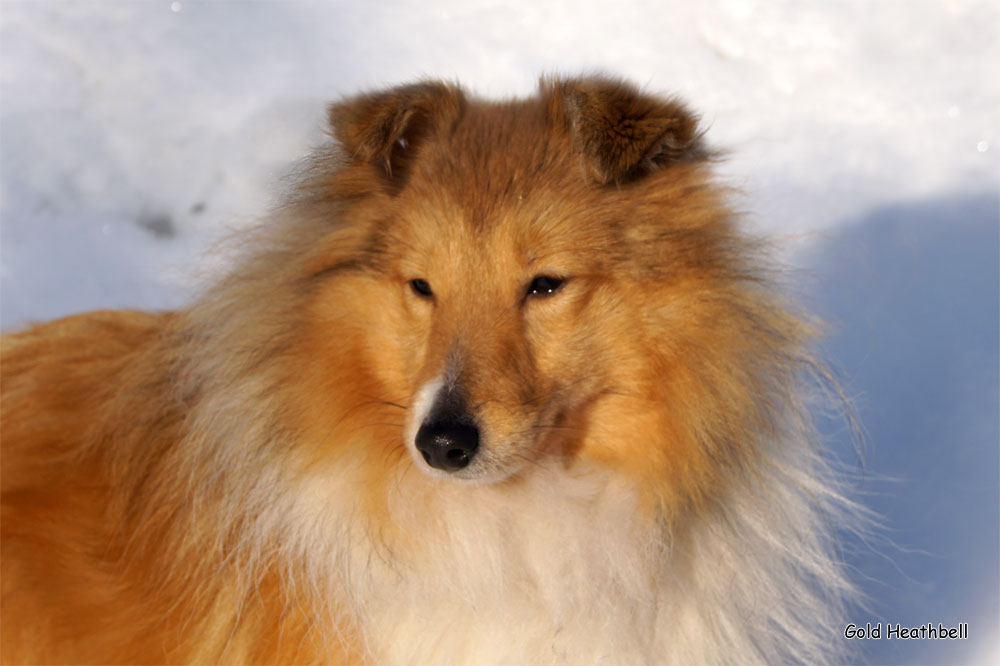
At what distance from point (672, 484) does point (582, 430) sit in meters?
0.25

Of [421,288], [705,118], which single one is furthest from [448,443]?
[705,118]

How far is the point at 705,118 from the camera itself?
16.2ft

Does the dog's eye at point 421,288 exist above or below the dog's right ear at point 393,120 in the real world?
below

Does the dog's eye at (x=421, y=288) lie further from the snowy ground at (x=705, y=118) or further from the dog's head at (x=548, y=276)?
the snowy ground at (x=705, y=118)

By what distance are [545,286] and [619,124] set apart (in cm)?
42

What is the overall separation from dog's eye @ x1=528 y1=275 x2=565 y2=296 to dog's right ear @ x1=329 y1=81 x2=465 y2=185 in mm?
486

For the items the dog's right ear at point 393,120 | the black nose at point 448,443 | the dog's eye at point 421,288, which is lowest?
the black nose at point 448,443

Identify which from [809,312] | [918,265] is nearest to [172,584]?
[809,312]

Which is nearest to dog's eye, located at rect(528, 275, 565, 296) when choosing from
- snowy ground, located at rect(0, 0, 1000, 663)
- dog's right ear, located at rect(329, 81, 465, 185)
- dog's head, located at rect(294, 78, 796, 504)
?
dog's head, located at rect(294, 78, 796, 504)

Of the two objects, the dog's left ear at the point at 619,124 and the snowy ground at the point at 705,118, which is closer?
the dog's left ear at the point at 619,124

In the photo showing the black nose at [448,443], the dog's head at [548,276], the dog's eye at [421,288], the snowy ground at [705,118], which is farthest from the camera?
the snowy ground at [705,118]

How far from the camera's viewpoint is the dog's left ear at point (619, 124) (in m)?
2.49

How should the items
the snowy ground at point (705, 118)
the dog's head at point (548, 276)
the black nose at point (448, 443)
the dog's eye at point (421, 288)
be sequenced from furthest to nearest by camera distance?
the snowy ground at point (705, 118) → the dog's eye at point (421, 288) → the dog's head at point (548, 276) → the black nose at point (448, 443)

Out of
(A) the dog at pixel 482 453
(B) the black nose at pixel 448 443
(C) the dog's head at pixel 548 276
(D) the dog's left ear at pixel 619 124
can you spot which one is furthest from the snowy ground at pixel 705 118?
(B) the black nose at pixel 448 443
